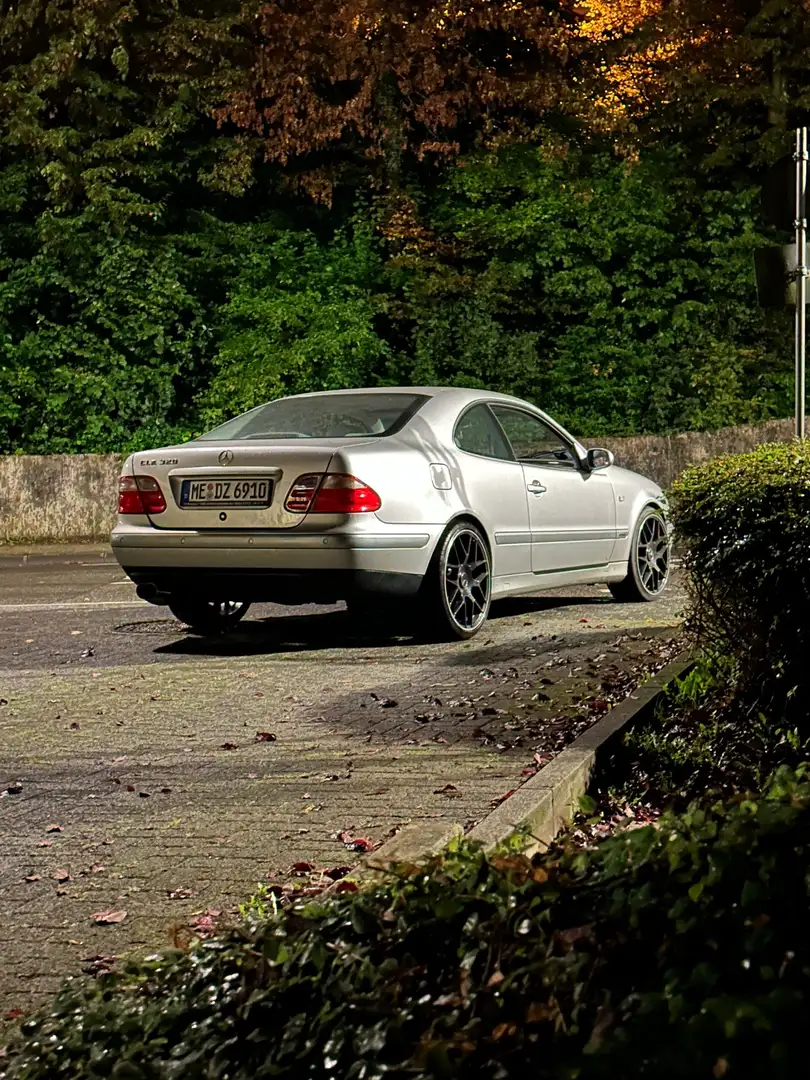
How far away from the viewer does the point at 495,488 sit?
1171 centimetres

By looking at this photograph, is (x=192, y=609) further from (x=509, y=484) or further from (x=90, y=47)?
(x=90, y=47)

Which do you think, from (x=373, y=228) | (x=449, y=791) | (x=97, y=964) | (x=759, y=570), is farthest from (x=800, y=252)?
(x=373, y=228)

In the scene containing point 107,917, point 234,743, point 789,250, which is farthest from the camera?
point 789,250

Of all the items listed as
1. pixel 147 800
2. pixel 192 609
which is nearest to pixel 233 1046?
pixel 147 800

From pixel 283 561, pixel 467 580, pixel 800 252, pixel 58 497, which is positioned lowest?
pixel 467 580

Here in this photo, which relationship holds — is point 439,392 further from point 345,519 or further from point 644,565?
point 644,565

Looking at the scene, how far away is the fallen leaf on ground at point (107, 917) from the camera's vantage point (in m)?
5.01

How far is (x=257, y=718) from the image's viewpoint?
8.55m

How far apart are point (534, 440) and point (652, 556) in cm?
160

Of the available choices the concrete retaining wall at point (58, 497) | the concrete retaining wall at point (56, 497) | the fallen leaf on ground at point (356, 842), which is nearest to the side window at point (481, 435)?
the fallen leaf on ground at point (356, 842)

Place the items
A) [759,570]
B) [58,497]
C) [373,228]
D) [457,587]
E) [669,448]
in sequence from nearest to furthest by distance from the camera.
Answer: [759,570], [457,587], [58,497], [669,448], [373,228]

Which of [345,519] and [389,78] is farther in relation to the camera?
[389,78]

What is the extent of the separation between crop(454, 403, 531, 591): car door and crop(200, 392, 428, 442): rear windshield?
428 millimetres

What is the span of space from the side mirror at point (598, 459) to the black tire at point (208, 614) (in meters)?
2.61
